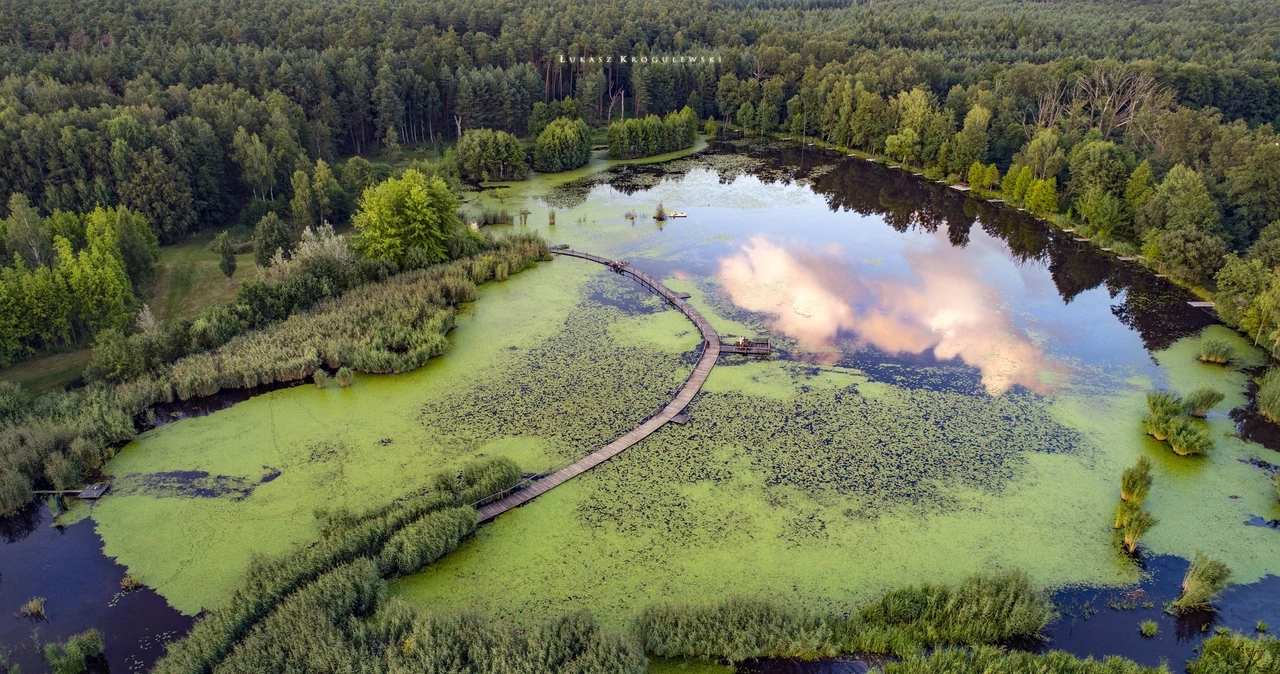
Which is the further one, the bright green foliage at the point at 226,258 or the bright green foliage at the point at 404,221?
the bright green foliage at the point at 226,258

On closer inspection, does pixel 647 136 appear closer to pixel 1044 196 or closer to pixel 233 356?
Answer: pixel 1044 196

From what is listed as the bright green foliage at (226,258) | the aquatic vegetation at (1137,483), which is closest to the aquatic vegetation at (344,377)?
the bright green foliage at (226,258)

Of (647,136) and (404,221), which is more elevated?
(647,136)

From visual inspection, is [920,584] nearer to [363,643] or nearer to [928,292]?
[363,643]

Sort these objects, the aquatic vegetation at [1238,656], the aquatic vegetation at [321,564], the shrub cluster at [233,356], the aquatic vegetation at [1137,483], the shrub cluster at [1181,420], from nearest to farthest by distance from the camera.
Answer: the aquatic vegetation at [1238,656] → the aquatic vegetation at [321,564] → the aquatic vegetation at [1137,483] → the shrub cluster at [233,356] → the shrub cluster at [1181,420]

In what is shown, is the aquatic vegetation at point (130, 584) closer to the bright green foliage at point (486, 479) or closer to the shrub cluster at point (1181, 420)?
the bright green foliage at point (486, 479)

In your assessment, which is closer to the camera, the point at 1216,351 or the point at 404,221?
the point at 1216,351

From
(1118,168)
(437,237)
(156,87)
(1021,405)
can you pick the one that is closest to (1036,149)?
(1118,168)

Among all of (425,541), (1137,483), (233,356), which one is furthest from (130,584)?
(1137,483)
